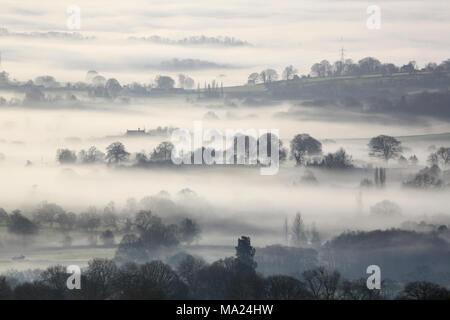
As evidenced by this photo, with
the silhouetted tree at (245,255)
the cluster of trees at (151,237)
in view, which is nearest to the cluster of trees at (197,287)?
the silhouetted tree at (245,255)

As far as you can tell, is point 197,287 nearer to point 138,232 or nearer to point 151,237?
point 151,237

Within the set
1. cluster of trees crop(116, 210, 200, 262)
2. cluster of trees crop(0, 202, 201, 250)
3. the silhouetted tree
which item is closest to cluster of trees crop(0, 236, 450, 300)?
the silhouetted tree

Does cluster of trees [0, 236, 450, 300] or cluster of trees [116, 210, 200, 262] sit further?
cluster of trees [116, 210, 200, 262]

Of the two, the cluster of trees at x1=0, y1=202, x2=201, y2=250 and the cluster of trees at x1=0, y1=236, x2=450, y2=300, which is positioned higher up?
the cluster of trees at x1=0, y1=236, x2=450, y2=300

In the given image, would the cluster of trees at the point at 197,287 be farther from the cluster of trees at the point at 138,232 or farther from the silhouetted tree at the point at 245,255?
the cluster of trees at the point at 138,232

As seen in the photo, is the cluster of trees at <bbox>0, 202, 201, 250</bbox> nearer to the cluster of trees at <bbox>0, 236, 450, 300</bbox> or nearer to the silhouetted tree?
the silhouetted tree

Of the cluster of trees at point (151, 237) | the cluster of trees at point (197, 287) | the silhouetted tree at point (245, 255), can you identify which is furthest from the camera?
the cluster of trees at point (151, 237)

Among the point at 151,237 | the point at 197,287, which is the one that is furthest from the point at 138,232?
the point at 197,287
